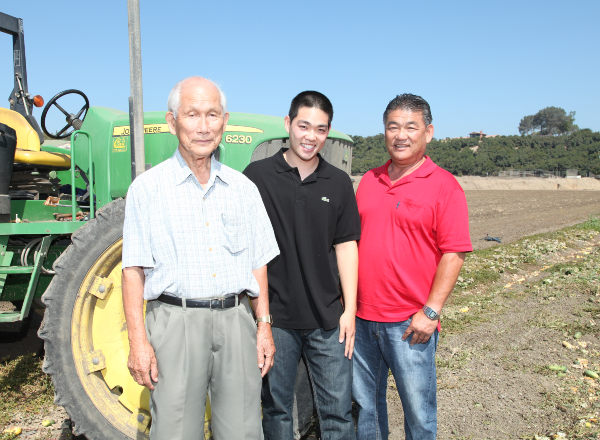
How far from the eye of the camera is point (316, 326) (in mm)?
2420

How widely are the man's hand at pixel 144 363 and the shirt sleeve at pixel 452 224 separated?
1.54 meters

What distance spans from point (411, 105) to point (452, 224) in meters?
0.71

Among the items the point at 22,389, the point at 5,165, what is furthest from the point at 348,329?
the point at 22,389

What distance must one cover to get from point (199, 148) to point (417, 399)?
1736 mm

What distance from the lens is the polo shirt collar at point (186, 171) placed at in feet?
6.71

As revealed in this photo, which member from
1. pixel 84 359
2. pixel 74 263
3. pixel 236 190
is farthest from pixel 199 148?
pixel 84 359

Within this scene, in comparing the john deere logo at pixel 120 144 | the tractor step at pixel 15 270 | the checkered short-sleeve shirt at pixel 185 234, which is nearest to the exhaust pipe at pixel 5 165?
the tractor step at pixel 15 270

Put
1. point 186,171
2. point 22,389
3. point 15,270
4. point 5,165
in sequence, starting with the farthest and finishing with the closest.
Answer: point 22,389
point 5,165
point 15,270
point 186,171

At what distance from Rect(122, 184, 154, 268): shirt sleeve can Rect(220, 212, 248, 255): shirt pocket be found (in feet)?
1.07

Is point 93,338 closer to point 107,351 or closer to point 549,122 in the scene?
point 107,351

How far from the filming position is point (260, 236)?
2.25 meters

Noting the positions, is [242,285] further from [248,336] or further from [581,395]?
[581,395]

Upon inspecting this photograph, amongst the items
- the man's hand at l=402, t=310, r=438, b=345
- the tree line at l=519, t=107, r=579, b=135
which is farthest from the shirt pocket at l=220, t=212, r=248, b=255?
the tree line at l=519, t=107, r=579, b=135

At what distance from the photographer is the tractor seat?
4332 mm
